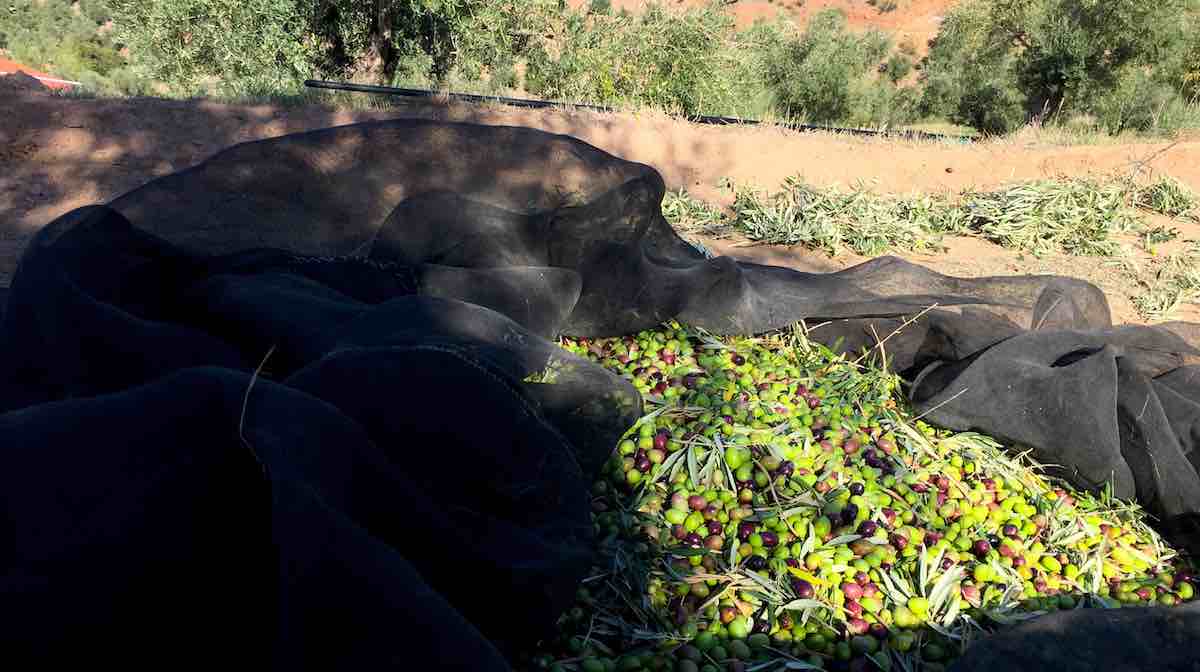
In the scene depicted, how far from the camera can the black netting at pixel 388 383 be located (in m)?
1.20

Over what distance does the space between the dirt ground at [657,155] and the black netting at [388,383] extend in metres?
2.54


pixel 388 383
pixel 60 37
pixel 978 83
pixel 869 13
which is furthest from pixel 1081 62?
pixel 60 37

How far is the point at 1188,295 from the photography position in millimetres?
5238

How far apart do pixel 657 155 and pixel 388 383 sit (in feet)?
24.4

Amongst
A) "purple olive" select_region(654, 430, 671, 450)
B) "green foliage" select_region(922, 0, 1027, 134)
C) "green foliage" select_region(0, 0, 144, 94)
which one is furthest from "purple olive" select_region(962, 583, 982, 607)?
"green foliage" select_region(0, 0, 144, 94)

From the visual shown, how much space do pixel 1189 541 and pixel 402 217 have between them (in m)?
2.82

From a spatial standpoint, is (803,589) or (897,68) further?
(897,68)

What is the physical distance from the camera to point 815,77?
23359mm

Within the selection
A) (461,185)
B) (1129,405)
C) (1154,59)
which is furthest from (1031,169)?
(1154,59)

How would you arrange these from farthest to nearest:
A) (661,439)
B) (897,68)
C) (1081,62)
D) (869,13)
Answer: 1. (869,13)
2. (897,68)
3. (1081,62)
4. (661,439)

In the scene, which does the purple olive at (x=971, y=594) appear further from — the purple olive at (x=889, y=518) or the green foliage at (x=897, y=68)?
the green foliage at (x=897, y=68)

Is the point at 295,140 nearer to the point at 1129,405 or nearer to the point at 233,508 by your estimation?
the point at 233,508

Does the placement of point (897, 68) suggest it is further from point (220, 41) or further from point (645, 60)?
point (220, 41)

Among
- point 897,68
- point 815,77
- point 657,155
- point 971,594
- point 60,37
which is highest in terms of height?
point 897,68
